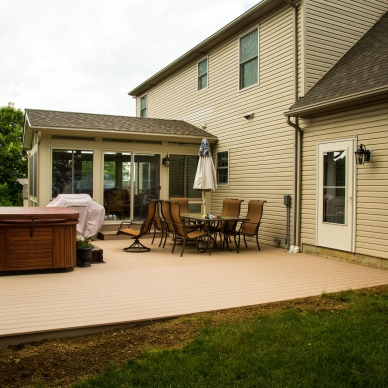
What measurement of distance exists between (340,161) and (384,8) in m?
4.57

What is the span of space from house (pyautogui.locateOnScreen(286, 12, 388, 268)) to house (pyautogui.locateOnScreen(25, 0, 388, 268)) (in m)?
0.04

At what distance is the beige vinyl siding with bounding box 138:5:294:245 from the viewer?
9.06 meters

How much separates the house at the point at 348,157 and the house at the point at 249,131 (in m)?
0.04

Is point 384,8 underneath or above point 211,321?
above

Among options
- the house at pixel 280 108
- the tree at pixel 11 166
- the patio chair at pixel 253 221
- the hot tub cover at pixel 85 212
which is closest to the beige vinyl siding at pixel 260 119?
the house at pixel 280 108

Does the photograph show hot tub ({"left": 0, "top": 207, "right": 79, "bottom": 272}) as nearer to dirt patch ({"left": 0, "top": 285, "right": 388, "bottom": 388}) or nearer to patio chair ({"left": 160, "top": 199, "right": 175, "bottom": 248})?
dirt patch ({"left": 0, "top": 285, "right": 388, "bottom": 388})

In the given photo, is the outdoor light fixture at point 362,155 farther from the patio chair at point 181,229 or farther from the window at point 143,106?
the window at point 143,106

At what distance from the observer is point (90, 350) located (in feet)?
11.1

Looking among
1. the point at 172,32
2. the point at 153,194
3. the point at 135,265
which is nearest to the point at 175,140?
the point at 153,194

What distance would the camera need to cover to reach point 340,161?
7.56 meters

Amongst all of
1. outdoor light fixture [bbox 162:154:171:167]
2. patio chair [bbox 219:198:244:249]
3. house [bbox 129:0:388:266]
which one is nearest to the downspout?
house [bbox 129:0:388:266]

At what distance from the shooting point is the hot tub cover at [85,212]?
9305 millimetres

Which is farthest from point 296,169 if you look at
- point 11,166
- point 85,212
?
point 11,166

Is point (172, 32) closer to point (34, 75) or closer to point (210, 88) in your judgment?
point (210, 88)
